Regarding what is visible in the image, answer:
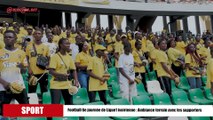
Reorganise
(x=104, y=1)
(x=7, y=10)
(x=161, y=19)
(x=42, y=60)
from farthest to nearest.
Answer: (x=161, y=19), (x=104, y=1), (x=7, y=10), (x=42, y=60)

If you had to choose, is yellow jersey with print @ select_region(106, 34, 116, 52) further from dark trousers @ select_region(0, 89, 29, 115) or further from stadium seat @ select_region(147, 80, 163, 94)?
dark trousers @ select_region(0, 89, 29, 115)

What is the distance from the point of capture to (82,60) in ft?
20.4

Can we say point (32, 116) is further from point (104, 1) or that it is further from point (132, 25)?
point (132, 25)

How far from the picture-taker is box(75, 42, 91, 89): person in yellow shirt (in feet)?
20.4

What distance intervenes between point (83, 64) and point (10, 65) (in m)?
1.99

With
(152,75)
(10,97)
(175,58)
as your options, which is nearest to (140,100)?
(10,97)

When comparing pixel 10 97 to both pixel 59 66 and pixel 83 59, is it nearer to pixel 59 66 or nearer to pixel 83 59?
pixel 59 66

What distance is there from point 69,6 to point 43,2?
2000 millimetres

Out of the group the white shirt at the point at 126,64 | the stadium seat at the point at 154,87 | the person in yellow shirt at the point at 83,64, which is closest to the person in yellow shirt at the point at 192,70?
the stadium seat at the point at 154,87

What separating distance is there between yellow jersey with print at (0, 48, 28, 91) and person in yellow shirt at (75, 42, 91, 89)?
1.88 meters

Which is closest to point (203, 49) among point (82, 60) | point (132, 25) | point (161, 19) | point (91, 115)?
point (82, 60)

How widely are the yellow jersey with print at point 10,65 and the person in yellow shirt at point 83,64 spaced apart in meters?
1.88

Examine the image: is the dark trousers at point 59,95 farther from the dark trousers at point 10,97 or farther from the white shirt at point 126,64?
the white shirt at point 126,64

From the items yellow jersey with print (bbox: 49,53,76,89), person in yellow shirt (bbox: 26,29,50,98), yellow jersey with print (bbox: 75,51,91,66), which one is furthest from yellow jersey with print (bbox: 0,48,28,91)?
yellow jersey with print (bbox: 75,51,91,66)
